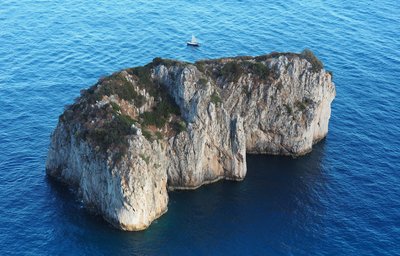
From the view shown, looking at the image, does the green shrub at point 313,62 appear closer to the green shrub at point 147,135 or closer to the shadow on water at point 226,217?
the shadow on water at point 226,217

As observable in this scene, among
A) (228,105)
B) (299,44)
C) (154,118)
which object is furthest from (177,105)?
(299,44)

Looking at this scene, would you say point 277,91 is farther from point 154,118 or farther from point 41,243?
point 41,243

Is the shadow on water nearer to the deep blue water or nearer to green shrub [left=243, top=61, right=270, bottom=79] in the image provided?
the deep blue water

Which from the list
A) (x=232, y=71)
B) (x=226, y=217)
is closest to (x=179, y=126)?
(x=232, y=71)

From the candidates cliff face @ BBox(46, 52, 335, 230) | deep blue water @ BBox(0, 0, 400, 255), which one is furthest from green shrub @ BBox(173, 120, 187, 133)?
deep blue water @ BBox(0, 0, 400, 255)

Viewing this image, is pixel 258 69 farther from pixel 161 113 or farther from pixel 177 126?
pixel 161 113
